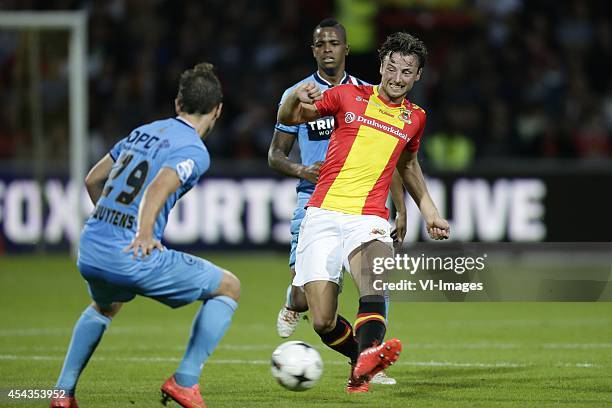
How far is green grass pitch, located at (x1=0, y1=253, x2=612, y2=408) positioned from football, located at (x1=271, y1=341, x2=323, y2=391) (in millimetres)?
151

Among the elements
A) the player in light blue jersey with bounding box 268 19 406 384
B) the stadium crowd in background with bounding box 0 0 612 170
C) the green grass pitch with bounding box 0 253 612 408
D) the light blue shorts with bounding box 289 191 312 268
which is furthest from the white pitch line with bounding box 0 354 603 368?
the stadium crowd in background with bounding box 0 0 612 170

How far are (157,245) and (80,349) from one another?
0.82m

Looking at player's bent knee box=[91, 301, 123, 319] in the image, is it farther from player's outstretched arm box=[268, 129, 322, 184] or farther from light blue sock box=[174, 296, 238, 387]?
player's outstretched arm box=[268, 129, 322, 184]

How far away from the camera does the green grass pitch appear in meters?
7.64

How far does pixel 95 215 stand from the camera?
22.1 feet

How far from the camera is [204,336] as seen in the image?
6.74m

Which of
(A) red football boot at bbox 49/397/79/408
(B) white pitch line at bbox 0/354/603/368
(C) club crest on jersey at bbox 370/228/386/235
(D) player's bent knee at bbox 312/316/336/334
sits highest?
(C) club crest on jersey at bbox 370/228/386/235

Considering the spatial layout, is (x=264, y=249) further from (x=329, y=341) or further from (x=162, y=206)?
(x=162, y=206)

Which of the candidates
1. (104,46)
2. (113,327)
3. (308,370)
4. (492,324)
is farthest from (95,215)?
(104,46)

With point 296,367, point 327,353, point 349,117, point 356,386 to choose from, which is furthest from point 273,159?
point 327,353

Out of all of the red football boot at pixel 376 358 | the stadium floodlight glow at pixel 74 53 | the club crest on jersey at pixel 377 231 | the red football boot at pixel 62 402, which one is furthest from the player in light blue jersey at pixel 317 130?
the stadium floodlight glow at pixel 74 53

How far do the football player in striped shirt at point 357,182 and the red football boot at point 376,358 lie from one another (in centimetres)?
36

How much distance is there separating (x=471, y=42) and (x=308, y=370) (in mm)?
14685

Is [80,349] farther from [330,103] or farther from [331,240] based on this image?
[330,103]
